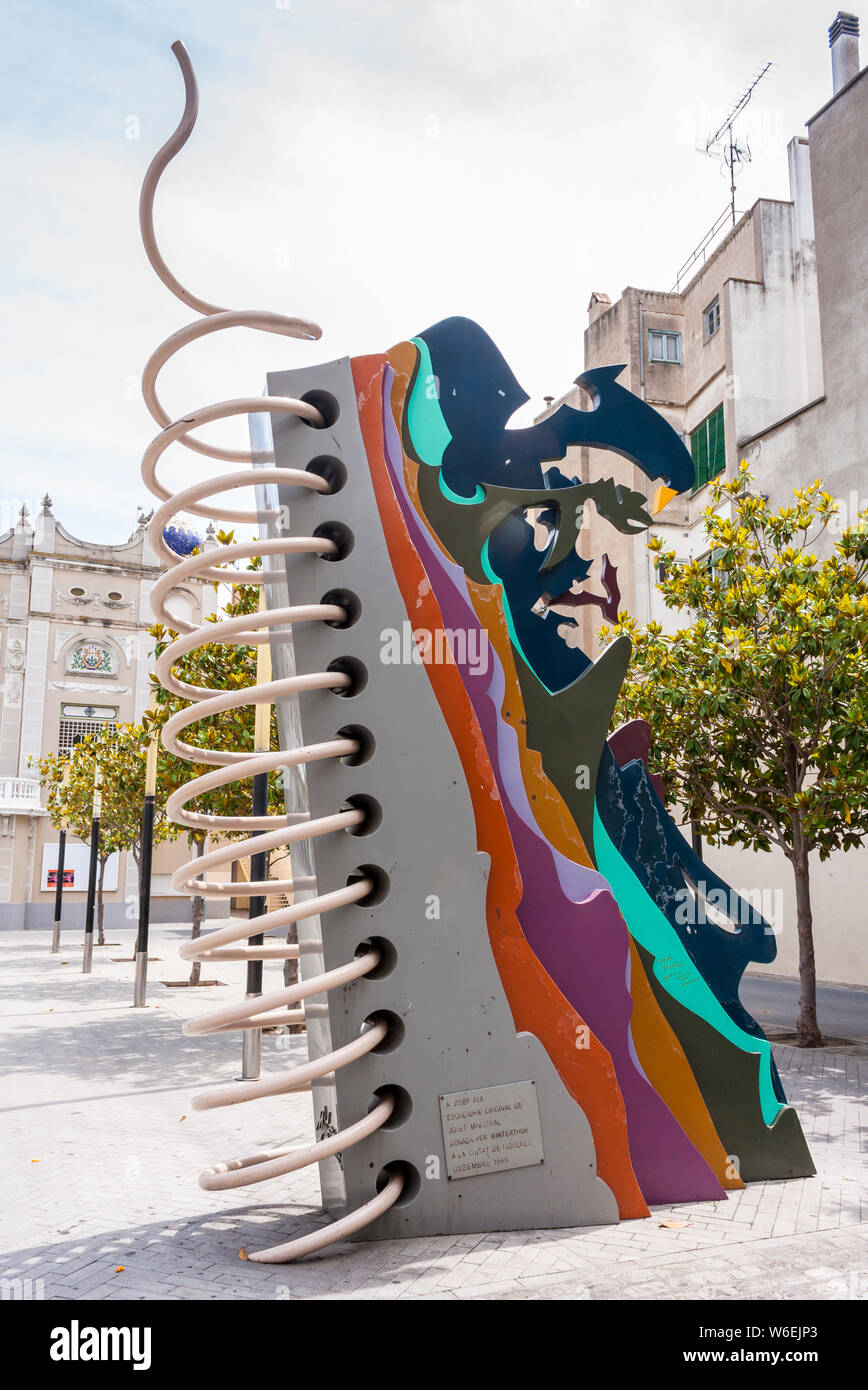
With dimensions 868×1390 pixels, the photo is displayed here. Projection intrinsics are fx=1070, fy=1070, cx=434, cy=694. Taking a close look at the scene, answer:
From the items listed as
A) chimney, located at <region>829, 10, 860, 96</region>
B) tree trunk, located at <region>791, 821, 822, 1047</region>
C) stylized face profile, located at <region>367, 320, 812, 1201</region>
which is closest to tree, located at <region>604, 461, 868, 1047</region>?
tree trunk, located at <region>791, 821, 822, 1047</region>

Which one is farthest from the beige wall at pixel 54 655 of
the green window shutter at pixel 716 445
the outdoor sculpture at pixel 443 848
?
the outdoor sculpture at pixel 443 848

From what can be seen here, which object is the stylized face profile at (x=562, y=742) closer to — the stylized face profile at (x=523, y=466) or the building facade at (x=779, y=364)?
the stylized face profile at (x=523, y=466)

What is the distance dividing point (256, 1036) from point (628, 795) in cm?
478

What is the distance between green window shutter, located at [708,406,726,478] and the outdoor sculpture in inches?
716

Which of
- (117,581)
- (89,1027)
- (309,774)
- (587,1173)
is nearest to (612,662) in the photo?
(309,774)

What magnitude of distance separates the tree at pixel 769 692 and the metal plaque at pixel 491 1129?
680 cm

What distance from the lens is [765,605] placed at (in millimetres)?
11922

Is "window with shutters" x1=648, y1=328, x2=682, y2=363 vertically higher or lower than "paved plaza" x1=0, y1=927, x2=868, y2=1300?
higher

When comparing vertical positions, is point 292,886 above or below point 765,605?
below

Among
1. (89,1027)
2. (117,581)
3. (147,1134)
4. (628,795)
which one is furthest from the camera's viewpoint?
(117,581)

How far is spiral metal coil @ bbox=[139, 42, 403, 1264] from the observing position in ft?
14.6

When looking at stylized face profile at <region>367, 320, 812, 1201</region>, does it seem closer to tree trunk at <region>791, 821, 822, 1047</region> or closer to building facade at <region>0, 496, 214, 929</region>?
tree trunk at <region>791, 821, 822, 1047</region>

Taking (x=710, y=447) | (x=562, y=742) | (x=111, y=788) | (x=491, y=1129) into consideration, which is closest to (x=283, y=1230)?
(x=491, y=1129)
